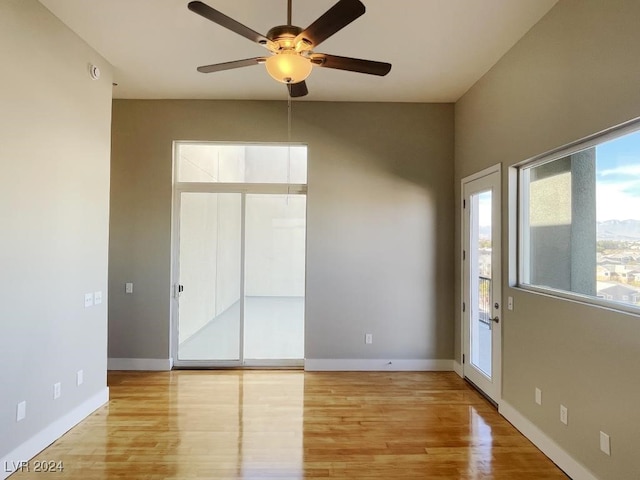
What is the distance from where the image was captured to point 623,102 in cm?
199

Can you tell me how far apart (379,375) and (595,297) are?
2522 mm

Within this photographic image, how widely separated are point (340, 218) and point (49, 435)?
3.35 metres

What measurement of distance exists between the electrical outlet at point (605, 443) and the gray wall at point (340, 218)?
7.36 feet

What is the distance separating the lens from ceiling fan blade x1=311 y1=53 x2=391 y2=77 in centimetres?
210

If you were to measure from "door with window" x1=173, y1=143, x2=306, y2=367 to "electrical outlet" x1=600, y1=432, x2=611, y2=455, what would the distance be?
118 inches

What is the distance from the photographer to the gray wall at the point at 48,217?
2307 millimetres

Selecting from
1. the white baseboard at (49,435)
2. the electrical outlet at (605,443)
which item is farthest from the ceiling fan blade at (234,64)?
the electrical outlet at (605,443)

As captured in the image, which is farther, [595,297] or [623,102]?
[595,297]

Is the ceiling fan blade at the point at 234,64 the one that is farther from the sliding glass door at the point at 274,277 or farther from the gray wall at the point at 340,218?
the sliding glass door at the point at 274,277

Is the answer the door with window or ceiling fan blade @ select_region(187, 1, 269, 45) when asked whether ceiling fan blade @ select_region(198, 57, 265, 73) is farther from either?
the door with window

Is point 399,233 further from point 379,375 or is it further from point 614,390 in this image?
point 614,390

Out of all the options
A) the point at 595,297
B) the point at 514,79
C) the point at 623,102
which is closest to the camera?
the point at 623,102

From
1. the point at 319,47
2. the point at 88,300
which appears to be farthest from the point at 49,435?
the point at 319,47

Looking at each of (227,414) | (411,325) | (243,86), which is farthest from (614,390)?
(243,86)
